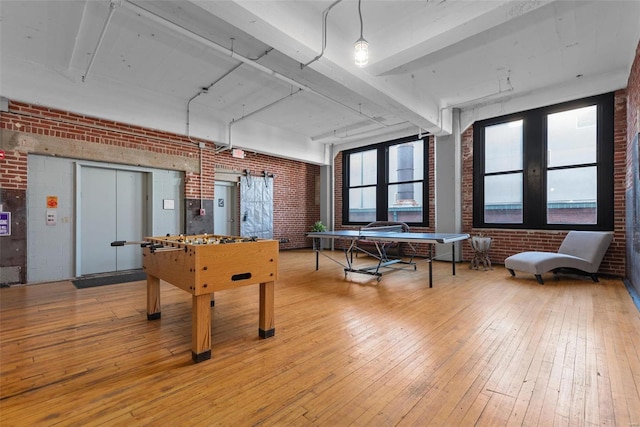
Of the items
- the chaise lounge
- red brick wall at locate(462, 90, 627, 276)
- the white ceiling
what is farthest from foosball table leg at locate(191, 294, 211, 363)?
red brick wall at locate(462, 90, 627, 276)

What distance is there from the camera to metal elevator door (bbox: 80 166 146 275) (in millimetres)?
5059

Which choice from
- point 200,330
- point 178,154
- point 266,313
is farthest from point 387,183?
point 200,330

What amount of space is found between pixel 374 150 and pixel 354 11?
5281 millimetres

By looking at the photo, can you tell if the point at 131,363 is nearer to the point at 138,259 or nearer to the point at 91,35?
the point at 91,35

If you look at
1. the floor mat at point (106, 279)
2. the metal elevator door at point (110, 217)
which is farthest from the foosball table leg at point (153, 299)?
the metal elevator door at point (110, 217)

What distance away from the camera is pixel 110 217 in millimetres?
5324

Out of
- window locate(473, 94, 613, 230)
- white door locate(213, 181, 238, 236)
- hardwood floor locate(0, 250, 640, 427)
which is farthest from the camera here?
white door locate(213, 181, 238, 236)

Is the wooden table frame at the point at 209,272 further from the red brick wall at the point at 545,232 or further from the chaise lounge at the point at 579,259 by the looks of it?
the red brick wall at the point at 545,232

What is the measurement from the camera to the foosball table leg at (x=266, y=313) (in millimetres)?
2529

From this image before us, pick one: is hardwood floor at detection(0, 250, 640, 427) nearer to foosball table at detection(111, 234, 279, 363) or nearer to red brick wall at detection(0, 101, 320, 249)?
foosball table at detection(111, 234, 279, 363)

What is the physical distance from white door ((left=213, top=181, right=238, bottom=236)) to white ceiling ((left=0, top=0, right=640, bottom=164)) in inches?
54.3

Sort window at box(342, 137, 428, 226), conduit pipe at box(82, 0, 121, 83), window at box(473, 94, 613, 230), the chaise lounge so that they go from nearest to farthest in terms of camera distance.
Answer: conduit pipe at box(82, 0, 121, 83) → the chaise lounge → window at box(473, 94, 613, 230) → window at box(342, 137, 428, 226)

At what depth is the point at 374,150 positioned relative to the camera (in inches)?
327

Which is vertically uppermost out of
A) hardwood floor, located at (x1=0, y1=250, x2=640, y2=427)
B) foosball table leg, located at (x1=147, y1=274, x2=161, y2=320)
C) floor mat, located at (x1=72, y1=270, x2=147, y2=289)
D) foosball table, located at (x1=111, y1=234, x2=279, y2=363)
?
foosball table, located at (x1=111, y1=234, x2=279, y2=363)
